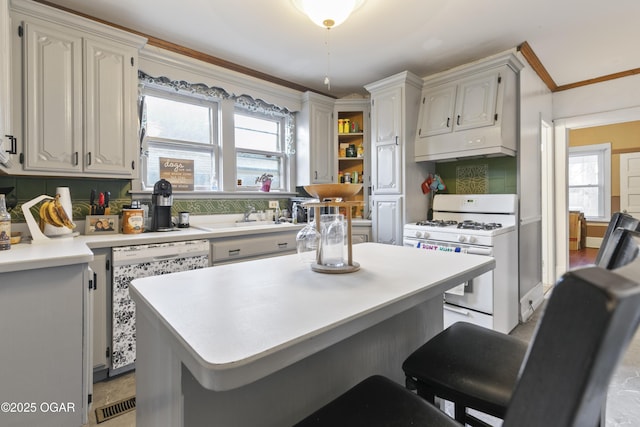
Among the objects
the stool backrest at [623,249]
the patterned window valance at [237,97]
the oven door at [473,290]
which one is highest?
the patterned window valance at [237,97]

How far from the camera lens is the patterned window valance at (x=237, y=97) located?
2.80 metres

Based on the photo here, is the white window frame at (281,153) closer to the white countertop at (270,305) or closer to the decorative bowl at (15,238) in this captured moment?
the decorative bowl at (15,238)

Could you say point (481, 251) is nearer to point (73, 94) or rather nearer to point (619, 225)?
→ point (619, 225)

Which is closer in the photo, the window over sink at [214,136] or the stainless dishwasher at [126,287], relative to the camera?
the stainless dishwasher at [126,287]

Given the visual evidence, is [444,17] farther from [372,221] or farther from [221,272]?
[221,272]

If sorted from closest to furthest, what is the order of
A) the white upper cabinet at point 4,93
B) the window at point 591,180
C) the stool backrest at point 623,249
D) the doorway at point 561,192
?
the stool backrest at point 623,249
the white upper cabinet at point 4,93
the doorway at point 561,192
the window at point 591,180

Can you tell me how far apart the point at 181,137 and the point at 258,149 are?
2.86 ft

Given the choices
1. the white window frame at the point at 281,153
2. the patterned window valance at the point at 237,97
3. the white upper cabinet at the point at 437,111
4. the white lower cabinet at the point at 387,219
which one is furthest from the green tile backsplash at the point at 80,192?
the white upper cabinet at the point at 437,111

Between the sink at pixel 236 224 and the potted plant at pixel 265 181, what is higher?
the potted plant at pixel 265 181

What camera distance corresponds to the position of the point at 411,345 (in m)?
1.40

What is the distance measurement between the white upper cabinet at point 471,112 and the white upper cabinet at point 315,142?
108 cm

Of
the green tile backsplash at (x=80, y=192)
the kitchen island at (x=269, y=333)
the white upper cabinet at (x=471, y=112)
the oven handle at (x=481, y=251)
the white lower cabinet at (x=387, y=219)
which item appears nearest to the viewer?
the kitchen island at (x=269, y=333)

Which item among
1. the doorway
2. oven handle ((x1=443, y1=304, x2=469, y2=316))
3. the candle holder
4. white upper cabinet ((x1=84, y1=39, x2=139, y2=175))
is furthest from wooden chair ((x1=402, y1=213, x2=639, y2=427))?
the doorway

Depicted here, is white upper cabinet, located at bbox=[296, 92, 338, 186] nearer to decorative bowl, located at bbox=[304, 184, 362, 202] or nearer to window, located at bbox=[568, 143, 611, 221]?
decorative bowl, located at bbox=[304, 184, 362, 202]
